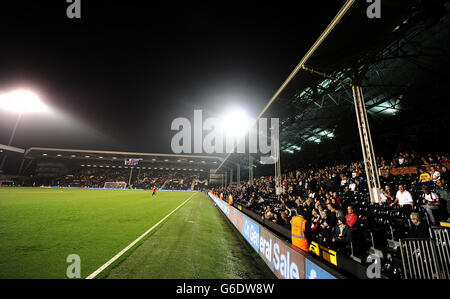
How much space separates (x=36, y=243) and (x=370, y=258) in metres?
8.99

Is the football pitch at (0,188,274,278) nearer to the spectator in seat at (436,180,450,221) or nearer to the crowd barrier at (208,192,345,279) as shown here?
the crowd barrier at (208,192,345,279)

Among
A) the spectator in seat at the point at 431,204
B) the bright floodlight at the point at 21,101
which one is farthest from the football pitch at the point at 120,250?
the bright floodlight at the point at 21,101

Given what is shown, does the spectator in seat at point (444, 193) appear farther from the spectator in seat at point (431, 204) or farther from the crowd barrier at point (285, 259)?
the crowd barrier at point (285, 259)

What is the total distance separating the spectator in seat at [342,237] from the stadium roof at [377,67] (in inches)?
287

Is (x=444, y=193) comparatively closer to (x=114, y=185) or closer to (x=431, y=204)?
(x=431, y=204)

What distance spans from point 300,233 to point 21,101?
194 feet

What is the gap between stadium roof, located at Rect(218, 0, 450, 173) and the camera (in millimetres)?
6798
